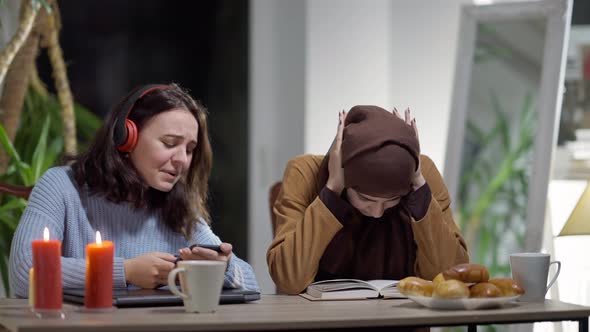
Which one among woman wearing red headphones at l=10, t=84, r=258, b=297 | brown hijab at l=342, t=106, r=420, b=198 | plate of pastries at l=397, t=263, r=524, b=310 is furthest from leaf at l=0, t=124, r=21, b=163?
plate of pastries at l=397, t=263, r=524, b=310

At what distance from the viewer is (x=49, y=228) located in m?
2.02

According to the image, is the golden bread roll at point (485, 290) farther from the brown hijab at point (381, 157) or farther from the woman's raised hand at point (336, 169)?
the woman's raised hand at point (336, 169)

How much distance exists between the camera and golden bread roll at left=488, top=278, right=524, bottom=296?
1.75 meters

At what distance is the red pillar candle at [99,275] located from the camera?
1582 mm

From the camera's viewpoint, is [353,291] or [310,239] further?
[310,239]

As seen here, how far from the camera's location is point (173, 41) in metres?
4.29

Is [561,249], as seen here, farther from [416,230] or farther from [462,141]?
[416,230]

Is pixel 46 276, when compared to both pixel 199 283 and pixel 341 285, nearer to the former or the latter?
pixel 199 283

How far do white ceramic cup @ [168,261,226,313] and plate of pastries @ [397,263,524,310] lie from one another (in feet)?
1.28

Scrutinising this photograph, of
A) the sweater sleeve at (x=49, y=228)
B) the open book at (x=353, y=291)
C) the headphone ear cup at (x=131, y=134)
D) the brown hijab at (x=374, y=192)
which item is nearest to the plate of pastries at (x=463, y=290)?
the open book at (x=353, y=291)

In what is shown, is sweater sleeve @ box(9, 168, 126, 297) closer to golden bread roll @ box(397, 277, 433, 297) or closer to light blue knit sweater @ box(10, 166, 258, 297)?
light blue knit sweater @ box(10, 166, 258, 297)

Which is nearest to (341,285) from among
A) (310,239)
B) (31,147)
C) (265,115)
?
(310,239)

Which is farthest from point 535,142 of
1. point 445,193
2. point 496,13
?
point 445,193

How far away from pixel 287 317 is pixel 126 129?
77 centimetres
